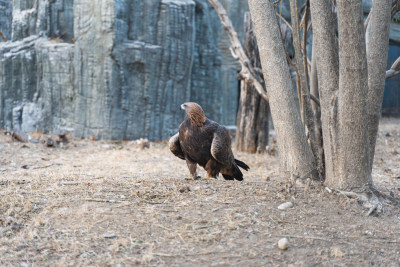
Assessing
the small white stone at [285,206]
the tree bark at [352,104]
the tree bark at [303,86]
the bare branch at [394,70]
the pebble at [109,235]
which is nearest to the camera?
the pebble at [109,235]

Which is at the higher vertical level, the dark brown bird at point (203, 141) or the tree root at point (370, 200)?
the dark brown bird at point (203, 141)

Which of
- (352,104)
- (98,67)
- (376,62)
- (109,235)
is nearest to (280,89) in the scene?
(352,104)

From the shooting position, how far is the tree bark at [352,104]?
10.0ft

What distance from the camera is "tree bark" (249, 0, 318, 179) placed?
11.6ft

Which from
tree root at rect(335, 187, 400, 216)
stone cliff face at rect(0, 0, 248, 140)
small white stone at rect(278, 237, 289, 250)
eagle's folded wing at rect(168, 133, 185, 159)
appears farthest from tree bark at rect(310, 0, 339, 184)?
stone cliff face at rect(0, 0, 248, 140)

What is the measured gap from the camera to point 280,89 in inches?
139

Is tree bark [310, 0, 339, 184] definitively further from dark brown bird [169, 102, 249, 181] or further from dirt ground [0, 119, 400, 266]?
dark brown bird [169, 102, 249, 181]

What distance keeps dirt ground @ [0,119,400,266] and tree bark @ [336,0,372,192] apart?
198 mm

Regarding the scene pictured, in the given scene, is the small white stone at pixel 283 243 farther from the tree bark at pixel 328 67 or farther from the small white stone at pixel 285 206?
the tree bark at pixel 328 67

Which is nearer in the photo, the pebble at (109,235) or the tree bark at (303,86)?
the pebble at (109,235)

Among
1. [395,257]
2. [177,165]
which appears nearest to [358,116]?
[395,257]

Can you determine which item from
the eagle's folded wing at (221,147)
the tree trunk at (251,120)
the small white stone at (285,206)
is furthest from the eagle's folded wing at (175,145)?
the tree trunk at (251,120)

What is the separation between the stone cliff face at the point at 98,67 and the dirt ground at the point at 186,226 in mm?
5787

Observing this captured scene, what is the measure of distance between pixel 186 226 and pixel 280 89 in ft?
4.42
